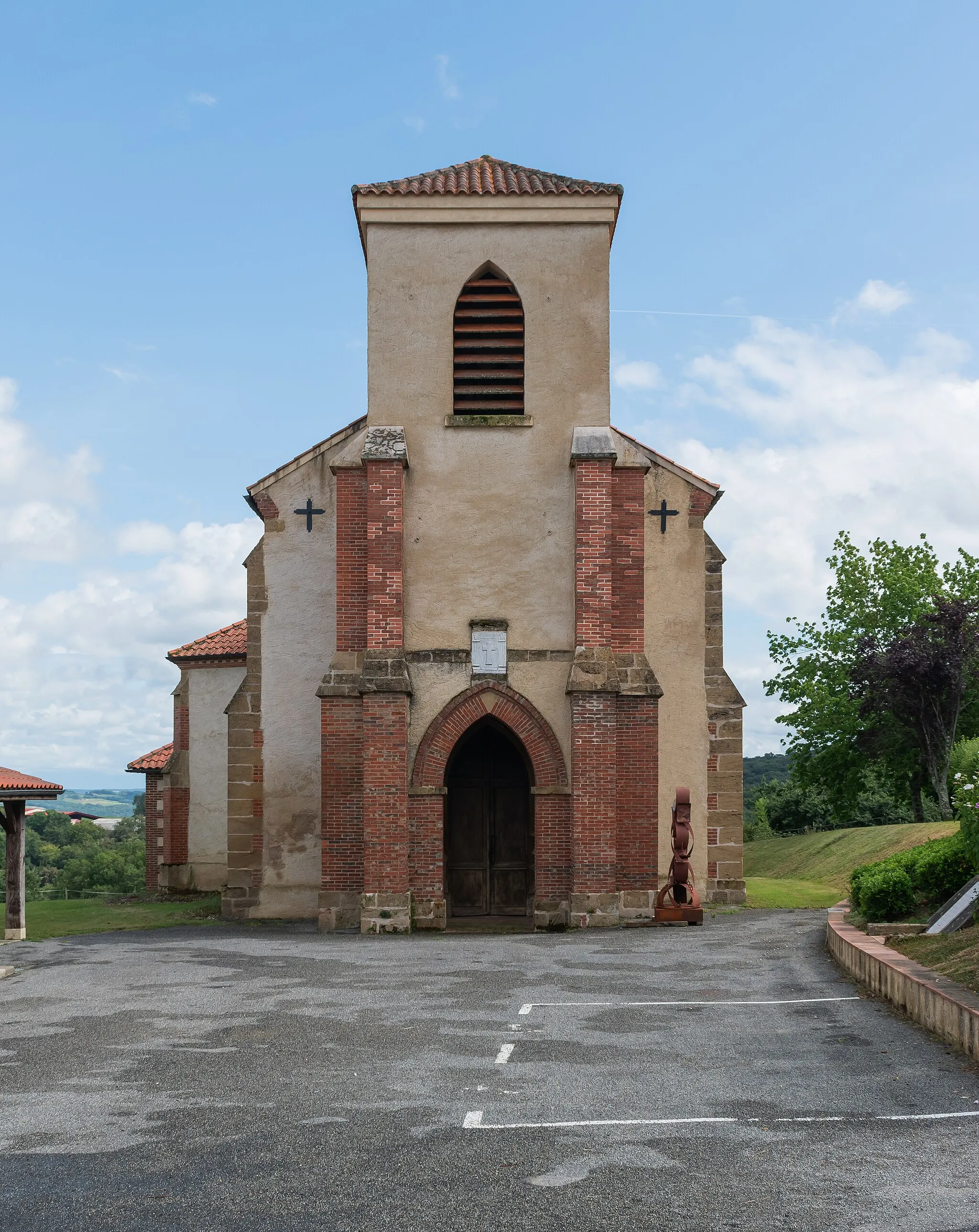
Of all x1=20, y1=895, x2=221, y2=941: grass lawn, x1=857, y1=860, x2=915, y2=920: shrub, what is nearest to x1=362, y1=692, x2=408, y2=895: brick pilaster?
x1=20, y1=895, x2=221, y2=941: grass lawn

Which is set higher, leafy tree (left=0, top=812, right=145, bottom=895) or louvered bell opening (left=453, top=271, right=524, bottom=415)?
louvered bell opening (left=453, top=271, right=524, bottom=415)

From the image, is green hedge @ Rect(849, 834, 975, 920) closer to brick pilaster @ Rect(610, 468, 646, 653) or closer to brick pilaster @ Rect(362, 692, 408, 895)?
brick pilaster @ Rect(610, 468, 646, 653)

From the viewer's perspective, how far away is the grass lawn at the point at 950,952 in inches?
401

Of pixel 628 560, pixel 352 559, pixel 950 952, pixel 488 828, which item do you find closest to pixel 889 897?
pixel 950 952

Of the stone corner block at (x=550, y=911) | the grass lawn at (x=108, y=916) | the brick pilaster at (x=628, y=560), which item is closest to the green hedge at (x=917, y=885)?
the stone corner block at (x=550, y=911)

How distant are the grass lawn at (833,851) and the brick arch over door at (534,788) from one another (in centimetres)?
904

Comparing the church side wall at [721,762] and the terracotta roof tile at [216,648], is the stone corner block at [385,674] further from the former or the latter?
the terracotta roof tile at [216,648]

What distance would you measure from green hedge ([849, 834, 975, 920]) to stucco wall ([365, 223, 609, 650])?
7020 millimetres

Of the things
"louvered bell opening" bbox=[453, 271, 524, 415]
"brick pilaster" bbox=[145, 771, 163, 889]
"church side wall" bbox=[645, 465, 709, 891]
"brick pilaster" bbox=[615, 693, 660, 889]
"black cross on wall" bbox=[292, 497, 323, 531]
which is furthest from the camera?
"brick pilaster" bbox=[145, 771, 163, 889]

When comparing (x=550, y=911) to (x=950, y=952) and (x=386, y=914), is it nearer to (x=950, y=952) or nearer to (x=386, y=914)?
(x=386, y=914)

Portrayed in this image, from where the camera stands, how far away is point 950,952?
11.4 meters

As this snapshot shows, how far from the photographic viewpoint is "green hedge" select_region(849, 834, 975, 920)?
14562mm

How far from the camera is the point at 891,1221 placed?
5.52 meters

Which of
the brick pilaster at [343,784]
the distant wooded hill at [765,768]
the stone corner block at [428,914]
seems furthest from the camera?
the distant wooded hill at [765,768]
